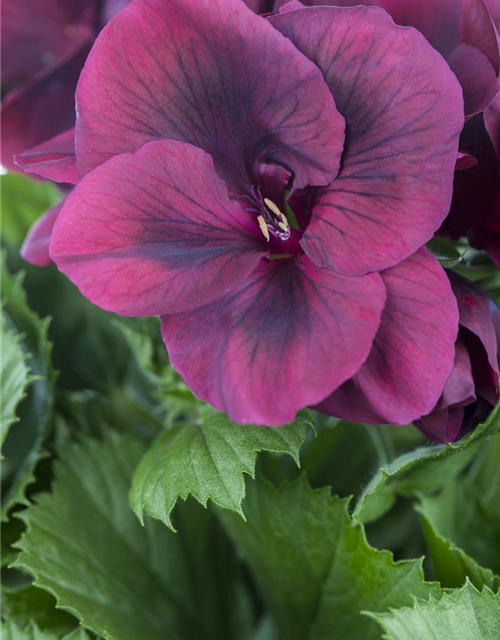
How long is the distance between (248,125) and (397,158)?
9 centimetres

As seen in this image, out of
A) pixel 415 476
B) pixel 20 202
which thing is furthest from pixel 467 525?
pixel 20 202

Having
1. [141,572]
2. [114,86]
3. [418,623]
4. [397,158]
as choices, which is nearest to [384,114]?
[397,158]

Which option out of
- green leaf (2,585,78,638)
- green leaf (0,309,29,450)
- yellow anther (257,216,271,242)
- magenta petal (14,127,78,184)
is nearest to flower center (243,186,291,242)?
yellow anther (257,216,271,242)

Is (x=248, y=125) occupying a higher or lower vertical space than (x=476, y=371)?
higher

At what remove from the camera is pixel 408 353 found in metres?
0.38

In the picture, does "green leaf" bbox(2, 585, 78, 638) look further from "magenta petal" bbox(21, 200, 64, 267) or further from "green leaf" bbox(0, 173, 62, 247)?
"green leaf" bbox(0, 173, 62, 247)

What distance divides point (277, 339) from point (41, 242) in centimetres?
21

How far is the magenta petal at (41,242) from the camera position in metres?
0.52

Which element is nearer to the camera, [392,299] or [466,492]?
[392,299]

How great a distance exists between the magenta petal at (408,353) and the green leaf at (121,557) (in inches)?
10.0

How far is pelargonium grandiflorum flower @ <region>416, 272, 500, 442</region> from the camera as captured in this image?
0.38 metres

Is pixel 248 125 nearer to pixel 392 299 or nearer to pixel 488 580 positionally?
pixel 392 299

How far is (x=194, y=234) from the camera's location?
42cm

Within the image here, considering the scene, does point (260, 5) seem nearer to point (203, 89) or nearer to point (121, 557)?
point (203, 89)
